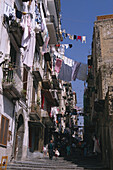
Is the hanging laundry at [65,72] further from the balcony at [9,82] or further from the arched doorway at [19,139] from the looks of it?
the balcony at [9,82]

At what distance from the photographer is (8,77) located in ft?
37.5

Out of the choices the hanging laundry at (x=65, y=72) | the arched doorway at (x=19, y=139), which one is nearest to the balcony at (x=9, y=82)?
the arched doorway at (x=19, y=139)

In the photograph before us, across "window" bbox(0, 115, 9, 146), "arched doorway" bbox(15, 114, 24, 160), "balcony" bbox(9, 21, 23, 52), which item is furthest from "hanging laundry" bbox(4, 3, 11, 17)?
"arched doorway" bbox(15, 114, 24, 160)

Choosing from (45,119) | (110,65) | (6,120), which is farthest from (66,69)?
(6,120)

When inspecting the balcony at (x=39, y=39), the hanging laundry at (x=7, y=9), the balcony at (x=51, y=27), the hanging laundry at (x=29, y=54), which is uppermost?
the balcony at (x=51, y=27)

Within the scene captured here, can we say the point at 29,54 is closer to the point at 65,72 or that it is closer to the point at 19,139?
the point at 19,139

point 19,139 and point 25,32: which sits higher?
point 25,32

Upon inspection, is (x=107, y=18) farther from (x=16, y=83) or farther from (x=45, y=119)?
(x=16, y=83)

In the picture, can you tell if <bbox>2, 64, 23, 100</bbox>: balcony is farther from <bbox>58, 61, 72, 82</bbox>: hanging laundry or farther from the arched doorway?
<bbox>58, 61, 72, 82</bbox>: hanging laundry

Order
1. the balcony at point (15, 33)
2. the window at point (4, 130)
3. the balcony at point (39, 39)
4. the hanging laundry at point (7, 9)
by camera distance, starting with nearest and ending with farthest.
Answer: the window at point (4, 130) → the hanging laundry at point (7, 9) → the balcony at point (15, 33) → the balcony at point (39, 39)

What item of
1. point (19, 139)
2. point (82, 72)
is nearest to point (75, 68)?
point (82, 72)

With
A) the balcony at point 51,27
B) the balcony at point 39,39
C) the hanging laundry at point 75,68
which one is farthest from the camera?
the balcony at point 51,27

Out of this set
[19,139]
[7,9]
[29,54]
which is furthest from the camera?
[19,139]

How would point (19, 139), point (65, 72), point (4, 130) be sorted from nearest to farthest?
point (4, 130)
point (19, 139)
point (65, 72)
